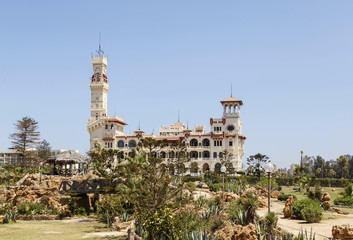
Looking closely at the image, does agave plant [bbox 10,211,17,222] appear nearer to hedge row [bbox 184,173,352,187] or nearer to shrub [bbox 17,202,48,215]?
shrub [bbox 17,202,48,215]

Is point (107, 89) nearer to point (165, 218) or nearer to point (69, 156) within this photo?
point (69, 156)

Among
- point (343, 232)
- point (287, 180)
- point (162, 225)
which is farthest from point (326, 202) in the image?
point (287, 180)

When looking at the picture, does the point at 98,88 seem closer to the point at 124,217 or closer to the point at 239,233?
the point at 124,217

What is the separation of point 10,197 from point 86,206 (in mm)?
6219

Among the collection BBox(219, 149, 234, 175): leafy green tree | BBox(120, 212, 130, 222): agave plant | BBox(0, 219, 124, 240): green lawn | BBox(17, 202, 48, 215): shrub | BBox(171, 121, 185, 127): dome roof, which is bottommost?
BBox(0, 219, 124, 240): green lawn

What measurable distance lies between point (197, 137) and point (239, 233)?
57836mm

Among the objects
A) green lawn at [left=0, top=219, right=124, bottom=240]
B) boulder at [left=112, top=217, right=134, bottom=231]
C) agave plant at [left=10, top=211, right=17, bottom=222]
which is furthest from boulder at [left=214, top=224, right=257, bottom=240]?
agave plant at [left=10, top=211, right=17, bottom=222]

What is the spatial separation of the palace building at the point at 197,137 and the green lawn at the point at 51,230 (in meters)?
38.4

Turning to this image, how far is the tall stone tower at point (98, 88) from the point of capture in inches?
3226

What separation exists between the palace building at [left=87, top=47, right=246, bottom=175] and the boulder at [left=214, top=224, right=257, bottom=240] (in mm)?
49242

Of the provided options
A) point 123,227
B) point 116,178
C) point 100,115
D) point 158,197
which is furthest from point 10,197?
point 100,115

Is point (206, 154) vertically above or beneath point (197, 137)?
beneath

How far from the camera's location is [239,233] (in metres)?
13.6

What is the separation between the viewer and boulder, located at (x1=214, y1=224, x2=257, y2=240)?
43.9 ft
